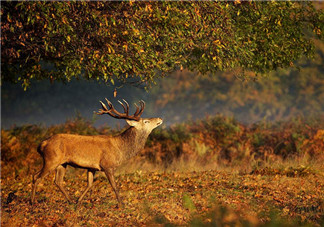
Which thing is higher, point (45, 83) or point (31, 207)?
point (31, 207)

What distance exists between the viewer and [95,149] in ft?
39.3

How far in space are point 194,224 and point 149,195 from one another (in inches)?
98.7

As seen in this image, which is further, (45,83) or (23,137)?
(45,83)

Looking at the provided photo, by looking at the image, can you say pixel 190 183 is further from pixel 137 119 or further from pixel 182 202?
pixel 137 119

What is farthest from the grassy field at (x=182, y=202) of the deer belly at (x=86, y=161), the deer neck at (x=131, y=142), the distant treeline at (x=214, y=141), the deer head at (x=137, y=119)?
the distant treeline at (x=214, y=141)

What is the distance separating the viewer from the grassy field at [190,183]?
11.1 metres

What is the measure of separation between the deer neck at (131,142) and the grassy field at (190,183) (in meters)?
1.20

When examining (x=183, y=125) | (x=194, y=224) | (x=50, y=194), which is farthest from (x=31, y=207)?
(x=183, y=125)

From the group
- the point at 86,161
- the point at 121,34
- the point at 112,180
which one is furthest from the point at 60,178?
the point at 121,34

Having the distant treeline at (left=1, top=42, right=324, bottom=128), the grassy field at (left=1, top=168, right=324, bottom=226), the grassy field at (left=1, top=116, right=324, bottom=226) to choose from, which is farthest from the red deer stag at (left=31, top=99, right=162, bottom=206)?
the distant treeline at (left=1, top=42, right=324, bottom=128)

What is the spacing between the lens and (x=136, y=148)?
491 inches

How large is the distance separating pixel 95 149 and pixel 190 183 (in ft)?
12.4

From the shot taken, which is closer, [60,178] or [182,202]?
[182,202]

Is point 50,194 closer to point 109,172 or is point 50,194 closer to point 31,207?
point 31,207
